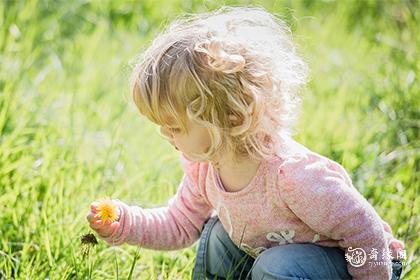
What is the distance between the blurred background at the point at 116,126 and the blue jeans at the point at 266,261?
0.14 metres

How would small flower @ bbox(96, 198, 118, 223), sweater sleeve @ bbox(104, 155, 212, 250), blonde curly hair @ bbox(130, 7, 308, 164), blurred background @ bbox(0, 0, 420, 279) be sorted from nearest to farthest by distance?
blonde curly hair @ bbox(130, 7, 308, 164)
small flower @ bbox(96, 198, 118, 223)
sweater sleeve @ bbox(104, 155, 212, 250)
blurred background @ bbox(0, 0, 420, 279)

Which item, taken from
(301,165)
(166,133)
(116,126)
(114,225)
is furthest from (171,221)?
(116,126)

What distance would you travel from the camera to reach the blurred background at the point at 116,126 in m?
2.31

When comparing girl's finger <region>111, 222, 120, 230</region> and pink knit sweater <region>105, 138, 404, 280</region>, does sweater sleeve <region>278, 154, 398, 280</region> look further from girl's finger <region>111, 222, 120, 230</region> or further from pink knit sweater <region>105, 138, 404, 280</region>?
girl's finger <region>111, 222, 120, 230</region>

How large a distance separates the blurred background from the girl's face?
0.50 ft

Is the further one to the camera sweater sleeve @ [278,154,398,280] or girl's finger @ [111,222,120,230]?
girl's finger @ [111,222,120,230]

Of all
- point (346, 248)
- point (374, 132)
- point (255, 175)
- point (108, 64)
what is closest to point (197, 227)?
point (255, 175)

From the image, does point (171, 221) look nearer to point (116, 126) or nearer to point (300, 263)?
point (300, 263)

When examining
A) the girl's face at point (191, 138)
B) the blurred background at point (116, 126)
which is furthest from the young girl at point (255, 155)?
the blurred background at point (116, 126)

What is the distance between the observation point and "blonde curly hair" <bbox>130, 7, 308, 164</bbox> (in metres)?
1.85

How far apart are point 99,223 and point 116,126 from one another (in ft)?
3.71

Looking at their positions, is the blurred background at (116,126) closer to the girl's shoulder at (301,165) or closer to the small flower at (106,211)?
the small flower at (106,211)

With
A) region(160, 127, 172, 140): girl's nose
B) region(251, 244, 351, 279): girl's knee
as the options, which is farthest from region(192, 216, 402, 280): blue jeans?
region(160, 127, 172, 140): girl's nose

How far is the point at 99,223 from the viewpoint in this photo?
2.01 metres
